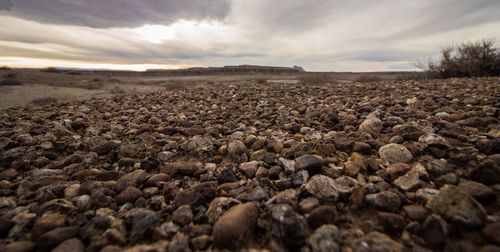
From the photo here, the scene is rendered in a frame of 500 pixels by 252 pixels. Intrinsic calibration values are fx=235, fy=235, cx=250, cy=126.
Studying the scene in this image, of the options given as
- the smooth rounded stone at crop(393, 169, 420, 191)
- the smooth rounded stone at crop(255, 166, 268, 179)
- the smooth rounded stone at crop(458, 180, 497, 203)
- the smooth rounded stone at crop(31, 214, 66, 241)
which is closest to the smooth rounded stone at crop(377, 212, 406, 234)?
the smooth rounded stone at crop(393, 169, 420, 191)

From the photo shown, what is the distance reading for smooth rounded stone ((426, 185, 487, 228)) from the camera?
109cm

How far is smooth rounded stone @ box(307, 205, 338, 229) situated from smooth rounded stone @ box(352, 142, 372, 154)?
0.91m

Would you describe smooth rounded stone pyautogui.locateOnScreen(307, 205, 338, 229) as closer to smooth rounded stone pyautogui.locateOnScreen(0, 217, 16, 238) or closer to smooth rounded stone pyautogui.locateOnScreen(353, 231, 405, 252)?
smooth rounded stone pyautogui.locateOnScreen(353, 231, 405, 252)

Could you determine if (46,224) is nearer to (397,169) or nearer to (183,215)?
(183,215)

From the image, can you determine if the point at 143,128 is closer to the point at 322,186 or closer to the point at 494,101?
the point at 322,186

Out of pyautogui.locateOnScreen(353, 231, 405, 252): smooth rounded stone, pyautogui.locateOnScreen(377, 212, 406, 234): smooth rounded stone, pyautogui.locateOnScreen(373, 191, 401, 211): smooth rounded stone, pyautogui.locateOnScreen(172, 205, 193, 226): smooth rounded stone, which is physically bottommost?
pyautogui.locateOnScreen(172, 205, 193, 226): smooth rounded stone

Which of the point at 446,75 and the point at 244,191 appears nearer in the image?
the point at 244,191

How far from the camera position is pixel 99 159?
2.27 m

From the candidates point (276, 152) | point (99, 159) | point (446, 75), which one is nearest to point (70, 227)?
point (99, 159)

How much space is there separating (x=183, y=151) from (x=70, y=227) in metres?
1.20

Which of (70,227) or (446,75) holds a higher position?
(446,75)

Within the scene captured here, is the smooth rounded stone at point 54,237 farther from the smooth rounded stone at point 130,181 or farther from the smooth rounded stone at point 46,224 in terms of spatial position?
the smooth rounded stone at point 130,181

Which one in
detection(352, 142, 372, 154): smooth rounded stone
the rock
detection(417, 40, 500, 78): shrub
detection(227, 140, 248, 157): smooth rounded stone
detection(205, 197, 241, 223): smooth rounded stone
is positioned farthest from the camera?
detection(417, 40, 500, 78): shrub

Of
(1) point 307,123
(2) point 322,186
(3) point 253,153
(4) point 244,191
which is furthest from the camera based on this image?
(1) point 307,123
